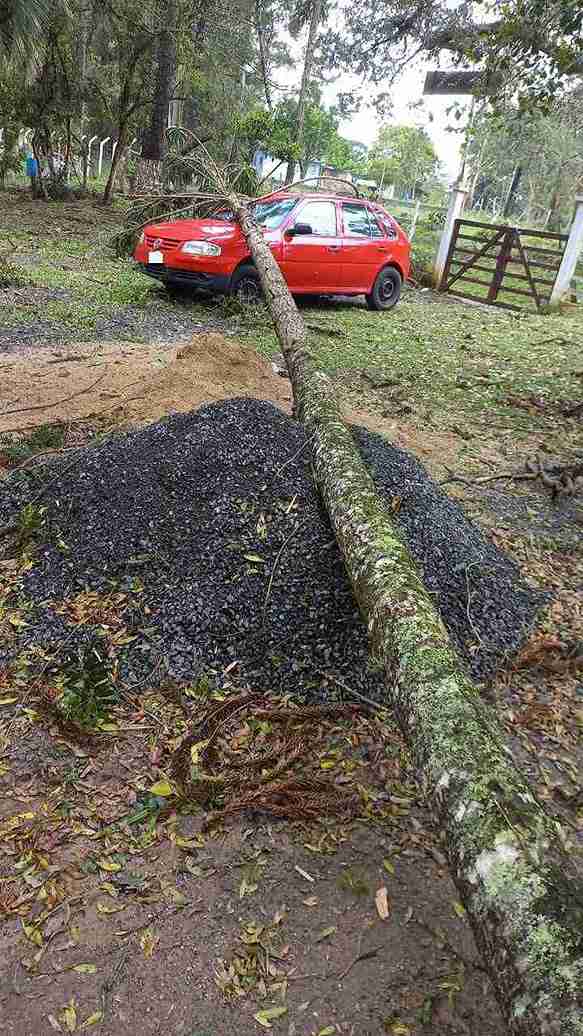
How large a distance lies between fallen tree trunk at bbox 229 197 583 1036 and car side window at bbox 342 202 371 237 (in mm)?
8239

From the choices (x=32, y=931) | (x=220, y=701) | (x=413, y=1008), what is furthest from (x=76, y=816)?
(x=413, y=1008)

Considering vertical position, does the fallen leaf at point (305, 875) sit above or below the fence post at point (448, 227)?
below

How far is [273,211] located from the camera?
9273mm

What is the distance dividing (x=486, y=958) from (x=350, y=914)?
0.65 m

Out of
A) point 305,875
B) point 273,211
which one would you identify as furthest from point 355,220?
point 305,875

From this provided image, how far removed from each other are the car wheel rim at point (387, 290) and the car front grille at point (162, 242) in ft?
12.6

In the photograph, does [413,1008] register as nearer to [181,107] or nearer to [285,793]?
[285,793]

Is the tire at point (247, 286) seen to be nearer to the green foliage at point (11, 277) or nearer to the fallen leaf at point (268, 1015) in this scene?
the green foliage at point (11, 277)

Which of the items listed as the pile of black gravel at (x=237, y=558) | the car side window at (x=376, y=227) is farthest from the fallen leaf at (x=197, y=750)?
the car side window at (x=376, y=227)

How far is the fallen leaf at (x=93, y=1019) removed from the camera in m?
1.71

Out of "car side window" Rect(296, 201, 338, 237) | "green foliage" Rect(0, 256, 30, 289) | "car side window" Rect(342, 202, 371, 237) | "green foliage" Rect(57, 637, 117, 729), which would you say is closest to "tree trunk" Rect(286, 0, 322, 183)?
"car side window" Rect(342, 202, 371, 237)

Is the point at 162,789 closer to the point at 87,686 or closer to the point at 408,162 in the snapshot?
the point at 87,686

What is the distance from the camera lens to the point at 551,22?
212 inches

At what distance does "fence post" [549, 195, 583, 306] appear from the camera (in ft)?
38.6
